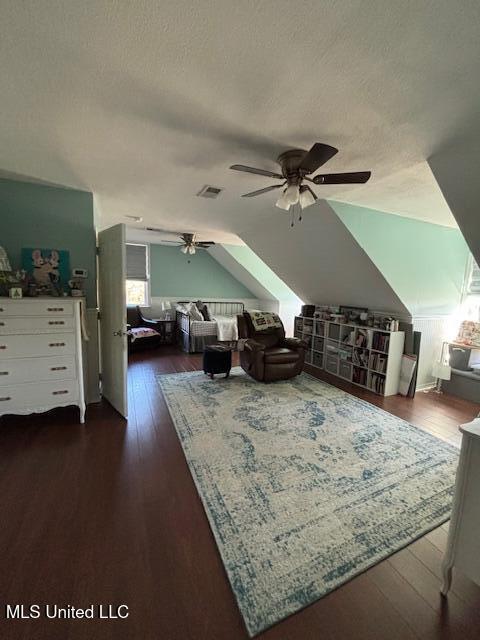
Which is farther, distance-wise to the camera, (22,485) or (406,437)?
(406,437)

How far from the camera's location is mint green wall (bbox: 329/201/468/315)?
318 centimetres

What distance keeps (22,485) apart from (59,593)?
98cm

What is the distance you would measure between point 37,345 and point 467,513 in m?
3.32

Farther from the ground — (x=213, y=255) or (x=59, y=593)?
(x=213, y=255)

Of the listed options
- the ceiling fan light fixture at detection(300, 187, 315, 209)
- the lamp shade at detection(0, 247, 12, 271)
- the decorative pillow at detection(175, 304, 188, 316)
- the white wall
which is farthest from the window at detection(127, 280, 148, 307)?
the white wall

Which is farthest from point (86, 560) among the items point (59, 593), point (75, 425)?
point (75, 425)

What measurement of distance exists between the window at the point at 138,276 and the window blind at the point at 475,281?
650 cm

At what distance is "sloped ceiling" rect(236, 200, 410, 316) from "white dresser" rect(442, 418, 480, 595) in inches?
100

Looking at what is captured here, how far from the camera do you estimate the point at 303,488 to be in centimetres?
190

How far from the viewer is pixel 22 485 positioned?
1.89 metres

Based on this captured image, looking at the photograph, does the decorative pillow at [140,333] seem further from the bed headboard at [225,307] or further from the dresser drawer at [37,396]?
the dresser drawer at [37,396]

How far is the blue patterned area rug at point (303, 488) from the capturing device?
134cm

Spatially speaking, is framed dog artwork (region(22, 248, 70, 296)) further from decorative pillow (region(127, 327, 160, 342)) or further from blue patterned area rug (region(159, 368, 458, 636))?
decorative pillow (region(127, 327, 160, 342))

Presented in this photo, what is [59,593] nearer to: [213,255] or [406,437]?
[406,437]
